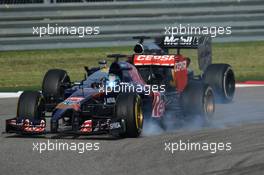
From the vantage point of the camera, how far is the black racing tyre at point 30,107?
484 inches

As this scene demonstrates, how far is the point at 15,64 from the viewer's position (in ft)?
71.2

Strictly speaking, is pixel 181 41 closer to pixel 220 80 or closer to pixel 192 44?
pixel 192 44

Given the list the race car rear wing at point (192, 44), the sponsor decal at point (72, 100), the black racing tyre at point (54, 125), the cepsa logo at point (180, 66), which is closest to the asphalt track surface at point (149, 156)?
the black racing tyre at point (54, 125)

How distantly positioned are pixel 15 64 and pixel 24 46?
520 millimetres

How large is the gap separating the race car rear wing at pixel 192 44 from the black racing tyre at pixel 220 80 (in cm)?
25

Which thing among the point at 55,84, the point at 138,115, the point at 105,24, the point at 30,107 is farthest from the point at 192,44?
the point at 105,24

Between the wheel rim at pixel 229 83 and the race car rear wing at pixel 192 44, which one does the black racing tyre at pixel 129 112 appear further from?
the wheel rim at pixel 229 83

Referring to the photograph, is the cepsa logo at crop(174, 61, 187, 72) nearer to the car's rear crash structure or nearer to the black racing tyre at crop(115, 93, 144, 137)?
the car's rear crash structure

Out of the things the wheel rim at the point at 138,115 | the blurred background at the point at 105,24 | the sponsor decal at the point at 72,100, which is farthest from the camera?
the blurred background at the point at 105,24

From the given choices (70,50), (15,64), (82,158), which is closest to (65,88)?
(82,158)

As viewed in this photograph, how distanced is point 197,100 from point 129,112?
1.94 m

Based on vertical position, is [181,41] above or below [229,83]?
above

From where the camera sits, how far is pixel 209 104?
45.1ft

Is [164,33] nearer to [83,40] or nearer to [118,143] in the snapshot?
[83,40]
